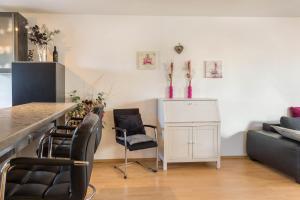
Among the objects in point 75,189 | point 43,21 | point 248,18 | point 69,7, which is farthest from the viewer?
point 248,18

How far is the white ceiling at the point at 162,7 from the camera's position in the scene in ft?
13.3

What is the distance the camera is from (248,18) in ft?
16.4

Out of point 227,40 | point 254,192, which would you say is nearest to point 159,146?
point 254,192

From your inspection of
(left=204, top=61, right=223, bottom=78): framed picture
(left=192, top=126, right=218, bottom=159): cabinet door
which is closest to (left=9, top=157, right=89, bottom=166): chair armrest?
(left=192, top=126, right=218, bottom=159): cabinet door

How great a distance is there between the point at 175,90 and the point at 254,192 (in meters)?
2.09

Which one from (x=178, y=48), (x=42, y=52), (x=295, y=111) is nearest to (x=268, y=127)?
(x=295, y=111)

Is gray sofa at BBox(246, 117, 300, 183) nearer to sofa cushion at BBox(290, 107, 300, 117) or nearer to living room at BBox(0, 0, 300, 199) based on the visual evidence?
living room at BBox(0, 0, 300, 199)

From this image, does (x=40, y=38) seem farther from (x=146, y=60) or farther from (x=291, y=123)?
(x=291, y=123)

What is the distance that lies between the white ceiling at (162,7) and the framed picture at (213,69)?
0.79 metres

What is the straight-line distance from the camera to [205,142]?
447 centimetres

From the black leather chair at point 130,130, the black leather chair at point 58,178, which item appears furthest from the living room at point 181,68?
the black leather chair at point 58,178

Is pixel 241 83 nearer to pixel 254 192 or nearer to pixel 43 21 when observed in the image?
pixel 254 192

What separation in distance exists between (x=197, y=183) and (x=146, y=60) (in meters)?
2.13

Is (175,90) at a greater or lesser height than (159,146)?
greater
